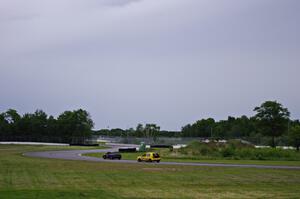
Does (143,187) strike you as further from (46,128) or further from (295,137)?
(46,128)

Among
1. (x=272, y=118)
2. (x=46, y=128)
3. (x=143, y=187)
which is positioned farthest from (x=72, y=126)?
(x=143, y=187)

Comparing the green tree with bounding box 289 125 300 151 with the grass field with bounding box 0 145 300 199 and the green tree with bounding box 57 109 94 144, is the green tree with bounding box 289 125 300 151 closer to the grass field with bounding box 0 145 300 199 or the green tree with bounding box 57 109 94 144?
the grass field with bounding box 0 145 300 199

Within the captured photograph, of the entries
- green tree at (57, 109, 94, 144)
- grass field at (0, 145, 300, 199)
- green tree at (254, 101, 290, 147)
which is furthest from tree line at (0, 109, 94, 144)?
grass field at (0, 145, 300, 199)

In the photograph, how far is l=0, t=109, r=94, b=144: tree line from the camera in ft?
543

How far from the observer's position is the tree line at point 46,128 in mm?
165425

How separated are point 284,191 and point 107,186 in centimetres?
1090

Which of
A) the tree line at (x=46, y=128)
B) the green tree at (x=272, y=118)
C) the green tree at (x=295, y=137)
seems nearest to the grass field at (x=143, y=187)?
the green tree at (x=295, y=137)

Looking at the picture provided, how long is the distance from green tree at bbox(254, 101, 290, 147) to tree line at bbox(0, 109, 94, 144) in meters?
67.9

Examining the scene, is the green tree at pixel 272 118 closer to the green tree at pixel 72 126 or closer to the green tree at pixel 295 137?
the green tree at pixel 295 137

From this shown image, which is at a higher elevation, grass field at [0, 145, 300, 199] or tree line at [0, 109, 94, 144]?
tree line at [0, 109, 94, 144]

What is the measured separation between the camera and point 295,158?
80.0 meters

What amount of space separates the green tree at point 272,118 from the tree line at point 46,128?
223 ft

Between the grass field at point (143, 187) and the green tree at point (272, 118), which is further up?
the green tree at point (272, 118)

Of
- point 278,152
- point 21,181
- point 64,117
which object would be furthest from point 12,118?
point 21,181
